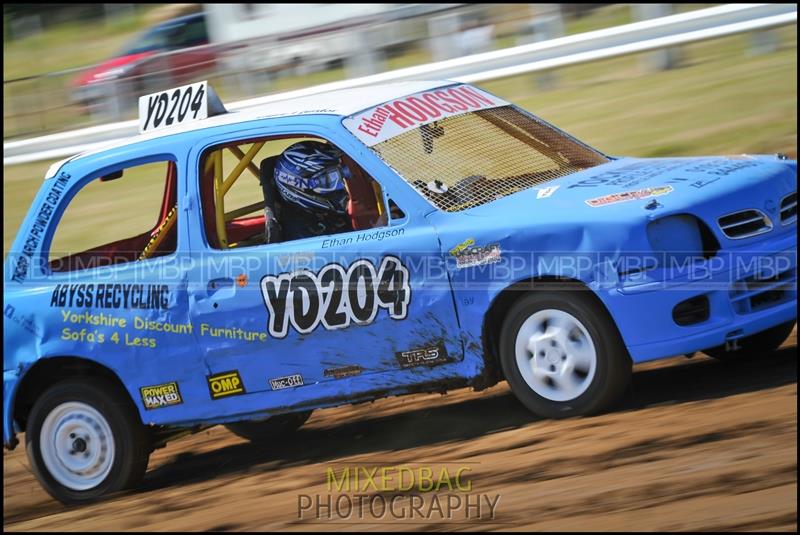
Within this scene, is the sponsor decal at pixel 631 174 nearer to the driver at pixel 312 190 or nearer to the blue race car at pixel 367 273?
the blue race car at pixel 367 273

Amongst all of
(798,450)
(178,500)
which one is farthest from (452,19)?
(798,450)

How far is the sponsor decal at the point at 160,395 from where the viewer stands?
6.05 metres

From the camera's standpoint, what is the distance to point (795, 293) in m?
5.19

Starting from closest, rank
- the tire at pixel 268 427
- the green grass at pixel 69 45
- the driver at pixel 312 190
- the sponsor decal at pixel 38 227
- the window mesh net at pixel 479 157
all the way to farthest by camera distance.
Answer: the window mesh net at pixel 479 157, the driver at pixel 312 190, the sponsor decal at pixel 38 227, the tire at pixel 268 427, the green grass at pixel 69 45

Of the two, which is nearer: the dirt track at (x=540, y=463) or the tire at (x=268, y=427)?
the dirt track at (x=540, y=463)

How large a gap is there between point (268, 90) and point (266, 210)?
8.35 m

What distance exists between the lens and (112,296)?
241 inches

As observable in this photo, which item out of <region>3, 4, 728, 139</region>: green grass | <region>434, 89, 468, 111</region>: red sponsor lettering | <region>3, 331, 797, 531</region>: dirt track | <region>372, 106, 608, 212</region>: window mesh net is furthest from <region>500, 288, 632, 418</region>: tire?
<region>3, 4, 728, 139</region>: green grass

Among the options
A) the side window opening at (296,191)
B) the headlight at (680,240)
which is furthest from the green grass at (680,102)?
the headlight at (680,240)

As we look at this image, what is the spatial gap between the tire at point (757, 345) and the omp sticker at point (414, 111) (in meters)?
1.80

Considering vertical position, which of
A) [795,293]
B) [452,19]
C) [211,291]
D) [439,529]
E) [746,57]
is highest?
[452,19]

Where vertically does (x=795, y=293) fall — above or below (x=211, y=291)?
below

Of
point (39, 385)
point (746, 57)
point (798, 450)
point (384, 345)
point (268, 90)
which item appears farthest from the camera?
point (268, 90)

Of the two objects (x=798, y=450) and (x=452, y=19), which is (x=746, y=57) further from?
(x=798, y=450)
